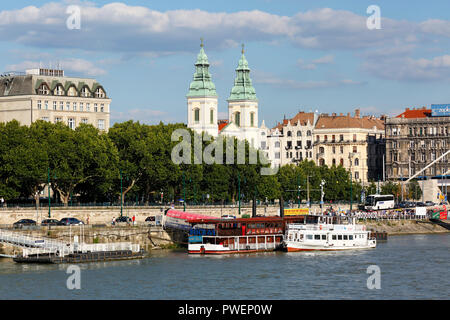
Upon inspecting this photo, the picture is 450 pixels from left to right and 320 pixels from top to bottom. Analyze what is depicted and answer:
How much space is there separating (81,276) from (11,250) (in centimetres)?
1543

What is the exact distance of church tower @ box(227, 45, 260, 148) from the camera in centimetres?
18562

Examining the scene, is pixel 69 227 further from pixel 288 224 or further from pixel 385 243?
pixel 385 243

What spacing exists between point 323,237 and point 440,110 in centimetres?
9609

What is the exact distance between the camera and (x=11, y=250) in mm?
83500

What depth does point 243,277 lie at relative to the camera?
7081 cm

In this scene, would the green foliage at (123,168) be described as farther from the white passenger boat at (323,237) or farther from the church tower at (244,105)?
the church tower at (244,105)

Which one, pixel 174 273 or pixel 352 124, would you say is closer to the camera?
pixel 174 273

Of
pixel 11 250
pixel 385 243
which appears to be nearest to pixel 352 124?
pixel 385 243

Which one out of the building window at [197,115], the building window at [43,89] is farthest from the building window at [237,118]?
the building window at [43,89]

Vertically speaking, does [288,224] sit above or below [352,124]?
below

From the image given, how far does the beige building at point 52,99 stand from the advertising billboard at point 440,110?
67091 mm

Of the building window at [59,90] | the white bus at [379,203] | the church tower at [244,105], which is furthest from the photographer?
the church tower at [244,105]

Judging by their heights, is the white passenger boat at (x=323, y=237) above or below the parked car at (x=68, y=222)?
below

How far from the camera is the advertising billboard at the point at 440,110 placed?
182750 millimetres
